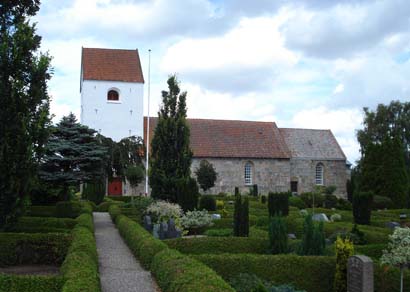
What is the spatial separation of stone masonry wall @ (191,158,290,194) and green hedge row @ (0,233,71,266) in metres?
29.4

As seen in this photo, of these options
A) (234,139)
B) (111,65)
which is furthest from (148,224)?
(234,139)

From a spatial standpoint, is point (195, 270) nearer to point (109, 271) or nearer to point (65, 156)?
point (109, 271)

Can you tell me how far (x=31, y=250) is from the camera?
11469 millimetres

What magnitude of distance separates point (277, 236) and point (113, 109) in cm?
3182

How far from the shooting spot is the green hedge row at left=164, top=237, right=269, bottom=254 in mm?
11852

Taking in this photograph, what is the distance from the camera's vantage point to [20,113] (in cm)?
1203

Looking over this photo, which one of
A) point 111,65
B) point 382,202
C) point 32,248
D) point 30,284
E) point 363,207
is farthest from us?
point 111,65

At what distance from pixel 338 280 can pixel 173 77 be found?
550 inches

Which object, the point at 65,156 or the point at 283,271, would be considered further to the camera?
the point at 65,156

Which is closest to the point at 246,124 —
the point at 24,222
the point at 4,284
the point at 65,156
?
the point at 65,156

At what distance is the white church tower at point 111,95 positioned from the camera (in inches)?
1604

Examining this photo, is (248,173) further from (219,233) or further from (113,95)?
(219,233)

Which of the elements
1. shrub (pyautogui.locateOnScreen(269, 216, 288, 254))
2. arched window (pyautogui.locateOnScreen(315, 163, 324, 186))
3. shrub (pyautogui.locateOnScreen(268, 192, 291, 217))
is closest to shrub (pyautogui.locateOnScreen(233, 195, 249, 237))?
shrub (pyautogui.locateOnScreen(269, 216, 288, 254))

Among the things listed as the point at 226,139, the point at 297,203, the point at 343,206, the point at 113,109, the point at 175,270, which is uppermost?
the point at 113,109
